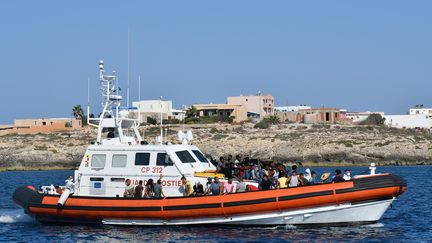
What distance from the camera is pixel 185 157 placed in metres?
27.3

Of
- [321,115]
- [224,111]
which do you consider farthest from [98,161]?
[321,115]

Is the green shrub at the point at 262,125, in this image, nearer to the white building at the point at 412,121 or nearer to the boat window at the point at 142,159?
the white building at the point at 412,121

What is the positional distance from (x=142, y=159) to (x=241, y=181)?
3637 millimetres

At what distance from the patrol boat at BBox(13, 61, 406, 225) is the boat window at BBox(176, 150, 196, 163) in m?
0.04

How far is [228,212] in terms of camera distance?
81.6ft

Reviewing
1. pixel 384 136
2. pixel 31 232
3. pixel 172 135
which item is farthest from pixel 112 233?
pixel 384 136

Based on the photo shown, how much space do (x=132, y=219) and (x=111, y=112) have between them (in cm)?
462

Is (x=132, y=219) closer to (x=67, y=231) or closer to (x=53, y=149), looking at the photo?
(x=67, y=231)

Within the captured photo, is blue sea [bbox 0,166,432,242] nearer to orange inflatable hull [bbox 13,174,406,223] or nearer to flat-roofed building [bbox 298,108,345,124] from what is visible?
orange inflatable hull [bbox 13,174,406,223]

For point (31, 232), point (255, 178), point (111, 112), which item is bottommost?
point (31, 232)

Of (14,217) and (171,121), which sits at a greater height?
(171,121)

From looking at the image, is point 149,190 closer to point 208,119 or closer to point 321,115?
point 208,119

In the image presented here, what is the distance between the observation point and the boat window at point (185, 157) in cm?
2715

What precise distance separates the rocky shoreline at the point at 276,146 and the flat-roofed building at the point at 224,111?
60.1ft
